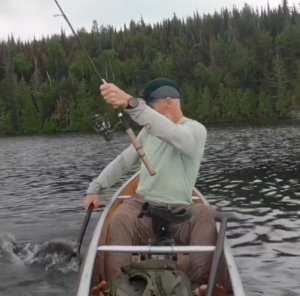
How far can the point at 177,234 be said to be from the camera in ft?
22.5

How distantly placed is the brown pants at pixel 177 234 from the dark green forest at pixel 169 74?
308ft

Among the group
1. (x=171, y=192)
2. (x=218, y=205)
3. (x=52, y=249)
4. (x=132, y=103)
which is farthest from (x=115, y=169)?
(x=218, y=205)

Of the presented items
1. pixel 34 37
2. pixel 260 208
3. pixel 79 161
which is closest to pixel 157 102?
pixel 260 208

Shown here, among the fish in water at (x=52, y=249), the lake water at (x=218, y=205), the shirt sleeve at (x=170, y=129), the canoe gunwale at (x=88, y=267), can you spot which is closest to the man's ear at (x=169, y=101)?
the shirt sleeve at (x=170, y=129)

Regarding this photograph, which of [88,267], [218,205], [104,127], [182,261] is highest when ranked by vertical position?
[104,127]

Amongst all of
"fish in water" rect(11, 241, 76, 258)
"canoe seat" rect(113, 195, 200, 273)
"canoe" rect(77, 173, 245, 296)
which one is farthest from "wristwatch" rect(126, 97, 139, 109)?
"fish in water" rect(11, 241, 76, 258)

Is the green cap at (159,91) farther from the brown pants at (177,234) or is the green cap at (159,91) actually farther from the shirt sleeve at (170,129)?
the brown pants at (177,234)

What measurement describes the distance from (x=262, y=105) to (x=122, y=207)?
112 meters

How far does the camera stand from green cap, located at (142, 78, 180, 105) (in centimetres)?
677

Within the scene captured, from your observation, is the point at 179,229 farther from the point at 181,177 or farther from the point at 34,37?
the point at 34,37

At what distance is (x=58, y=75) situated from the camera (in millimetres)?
146375

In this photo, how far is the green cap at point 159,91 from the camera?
22.2 feet

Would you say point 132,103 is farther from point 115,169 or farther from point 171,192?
point 115,169

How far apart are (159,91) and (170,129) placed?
2.96ft
